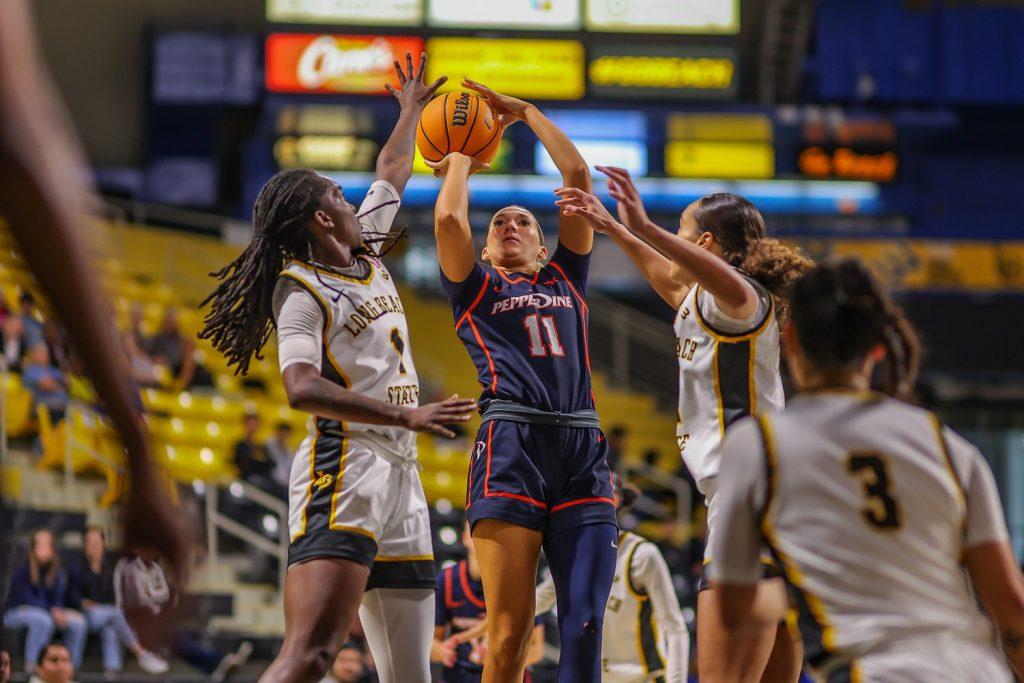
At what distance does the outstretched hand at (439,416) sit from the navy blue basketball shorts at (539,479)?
104cm

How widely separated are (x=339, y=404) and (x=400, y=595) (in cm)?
71

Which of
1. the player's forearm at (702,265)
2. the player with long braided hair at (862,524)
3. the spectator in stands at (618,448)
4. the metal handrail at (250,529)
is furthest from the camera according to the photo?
the spectator in stands at (618,448)

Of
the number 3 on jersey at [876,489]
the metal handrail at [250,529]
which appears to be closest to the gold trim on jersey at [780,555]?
the number 3 on jersey at [876,489]

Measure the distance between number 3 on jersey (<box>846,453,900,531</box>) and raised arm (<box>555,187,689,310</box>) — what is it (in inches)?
81.0

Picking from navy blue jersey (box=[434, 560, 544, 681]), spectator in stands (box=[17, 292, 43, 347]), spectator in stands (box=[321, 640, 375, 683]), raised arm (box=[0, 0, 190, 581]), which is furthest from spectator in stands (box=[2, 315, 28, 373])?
raised arm (box=[0, 0, 190, 581])

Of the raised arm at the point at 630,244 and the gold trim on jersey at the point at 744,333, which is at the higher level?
the raised arm at the point at 630,244

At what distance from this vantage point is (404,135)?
5.27m

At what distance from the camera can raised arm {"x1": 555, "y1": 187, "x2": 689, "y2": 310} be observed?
15.3 feet

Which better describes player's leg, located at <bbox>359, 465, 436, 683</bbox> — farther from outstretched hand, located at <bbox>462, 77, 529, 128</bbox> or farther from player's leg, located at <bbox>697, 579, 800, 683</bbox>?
outstretched hand, located at <bbox>462, 77, 529, 128</bbox>

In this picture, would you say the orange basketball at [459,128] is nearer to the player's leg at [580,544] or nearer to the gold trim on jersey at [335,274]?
the gold trim on jersey at [335,274]

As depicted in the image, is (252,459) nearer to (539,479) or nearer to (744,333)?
(539,479)

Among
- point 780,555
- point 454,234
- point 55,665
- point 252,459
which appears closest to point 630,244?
point 454,234

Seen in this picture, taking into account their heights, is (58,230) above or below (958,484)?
above

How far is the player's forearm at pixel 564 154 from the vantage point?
5.26 metres
